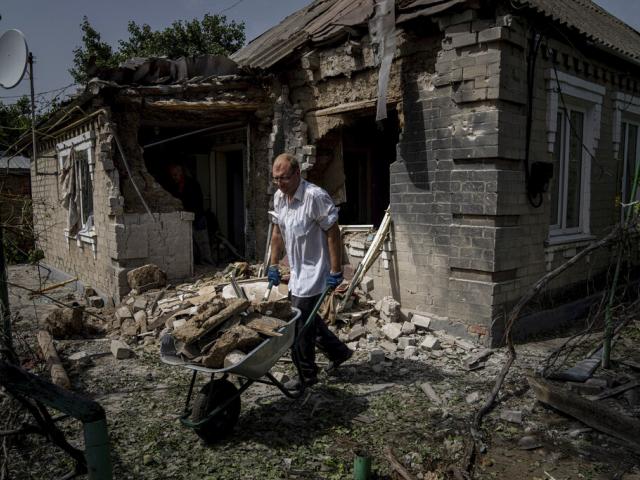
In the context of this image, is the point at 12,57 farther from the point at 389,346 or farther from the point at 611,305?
the point at 611,305

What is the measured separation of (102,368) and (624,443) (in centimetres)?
488

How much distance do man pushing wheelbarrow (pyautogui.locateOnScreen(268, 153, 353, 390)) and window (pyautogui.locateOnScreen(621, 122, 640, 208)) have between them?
20.7ft

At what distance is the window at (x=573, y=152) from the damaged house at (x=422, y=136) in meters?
0.03

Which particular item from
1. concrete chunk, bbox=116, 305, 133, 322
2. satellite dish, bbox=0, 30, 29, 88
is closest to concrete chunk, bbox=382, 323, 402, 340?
concrete chunk, bbox=116, 305, 133, 322

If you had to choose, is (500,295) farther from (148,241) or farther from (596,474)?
(148,241)

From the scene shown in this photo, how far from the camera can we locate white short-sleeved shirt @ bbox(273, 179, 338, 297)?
14.0ft

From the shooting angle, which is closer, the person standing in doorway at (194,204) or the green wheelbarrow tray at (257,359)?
the green wheelbarrow tray at (257,359)

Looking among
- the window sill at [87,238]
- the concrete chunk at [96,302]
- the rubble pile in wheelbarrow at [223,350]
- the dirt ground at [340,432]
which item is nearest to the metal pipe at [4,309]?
the dirt ground at [340,432]

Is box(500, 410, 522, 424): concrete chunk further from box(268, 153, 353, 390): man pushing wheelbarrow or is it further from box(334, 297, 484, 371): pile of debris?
box(268, 153, 353, 390): man pushing wheelbarrow

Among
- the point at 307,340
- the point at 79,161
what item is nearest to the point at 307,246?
the point at 307,340

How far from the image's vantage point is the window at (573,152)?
659cm

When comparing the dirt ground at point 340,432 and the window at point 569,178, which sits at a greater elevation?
the window at point 569,178

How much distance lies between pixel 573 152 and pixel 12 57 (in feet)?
22.7

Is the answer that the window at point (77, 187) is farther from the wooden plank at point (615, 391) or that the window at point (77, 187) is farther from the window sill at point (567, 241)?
the wooden plank at point (615, 391)
